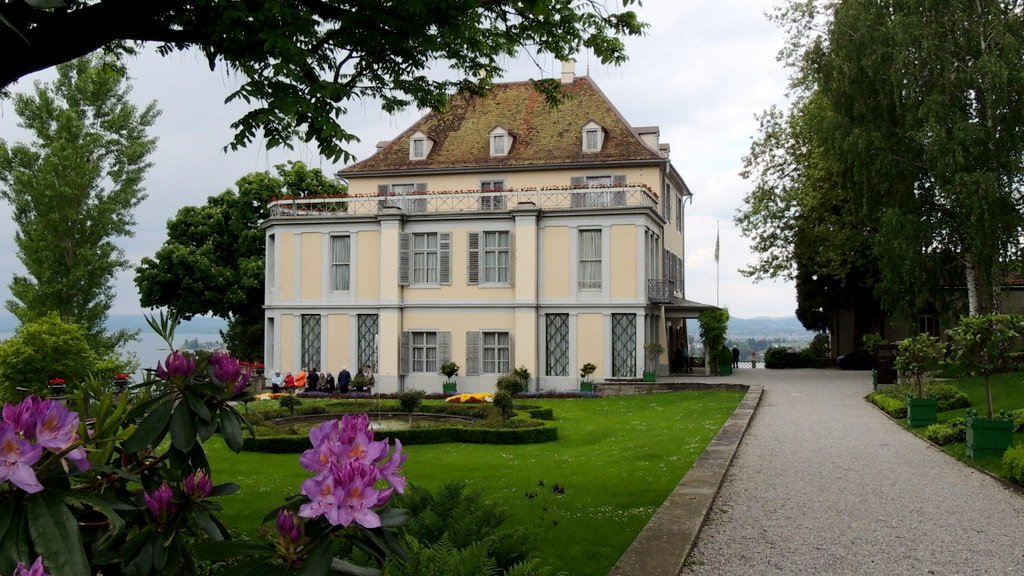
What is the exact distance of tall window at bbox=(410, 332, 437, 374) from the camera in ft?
108

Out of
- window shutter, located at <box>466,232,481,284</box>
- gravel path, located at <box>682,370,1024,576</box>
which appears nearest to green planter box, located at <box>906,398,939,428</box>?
gravel path, located at <box>682,370,1024,576</box>

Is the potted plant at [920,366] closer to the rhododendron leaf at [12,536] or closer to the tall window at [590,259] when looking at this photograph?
the tall window at [590,259]

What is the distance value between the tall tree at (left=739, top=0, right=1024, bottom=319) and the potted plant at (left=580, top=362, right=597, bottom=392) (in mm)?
10078

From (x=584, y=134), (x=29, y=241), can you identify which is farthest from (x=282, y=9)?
(x=29, y=241)

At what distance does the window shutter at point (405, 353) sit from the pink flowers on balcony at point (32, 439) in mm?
30378

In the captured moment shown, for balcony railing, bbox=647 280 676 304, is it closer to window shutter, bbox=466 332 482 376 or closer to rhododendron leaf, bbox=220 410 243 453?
window shutter, bbox=466 332 482 376

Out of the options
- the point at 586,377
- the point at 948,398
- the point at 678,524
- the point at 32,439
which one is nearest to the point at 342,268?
the point at 586,377

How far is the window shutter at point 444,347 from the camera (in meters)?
32.5

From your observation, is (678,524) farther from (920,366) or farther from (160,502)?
(920,366)

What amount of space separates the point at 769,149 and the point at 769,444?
82.1 feet

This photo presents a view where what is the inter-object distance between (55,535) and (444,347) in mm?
30440

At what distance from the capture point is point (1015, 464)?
11898mm

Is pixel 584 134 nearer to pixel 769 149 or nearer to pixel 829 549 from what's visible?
pixel 769 149

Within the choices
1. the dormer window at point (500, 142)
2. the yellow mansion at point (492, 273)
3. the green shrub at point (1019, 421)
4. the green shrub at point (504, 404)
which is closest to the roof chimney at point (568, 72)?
the yellow mansion at point (492, 273)
